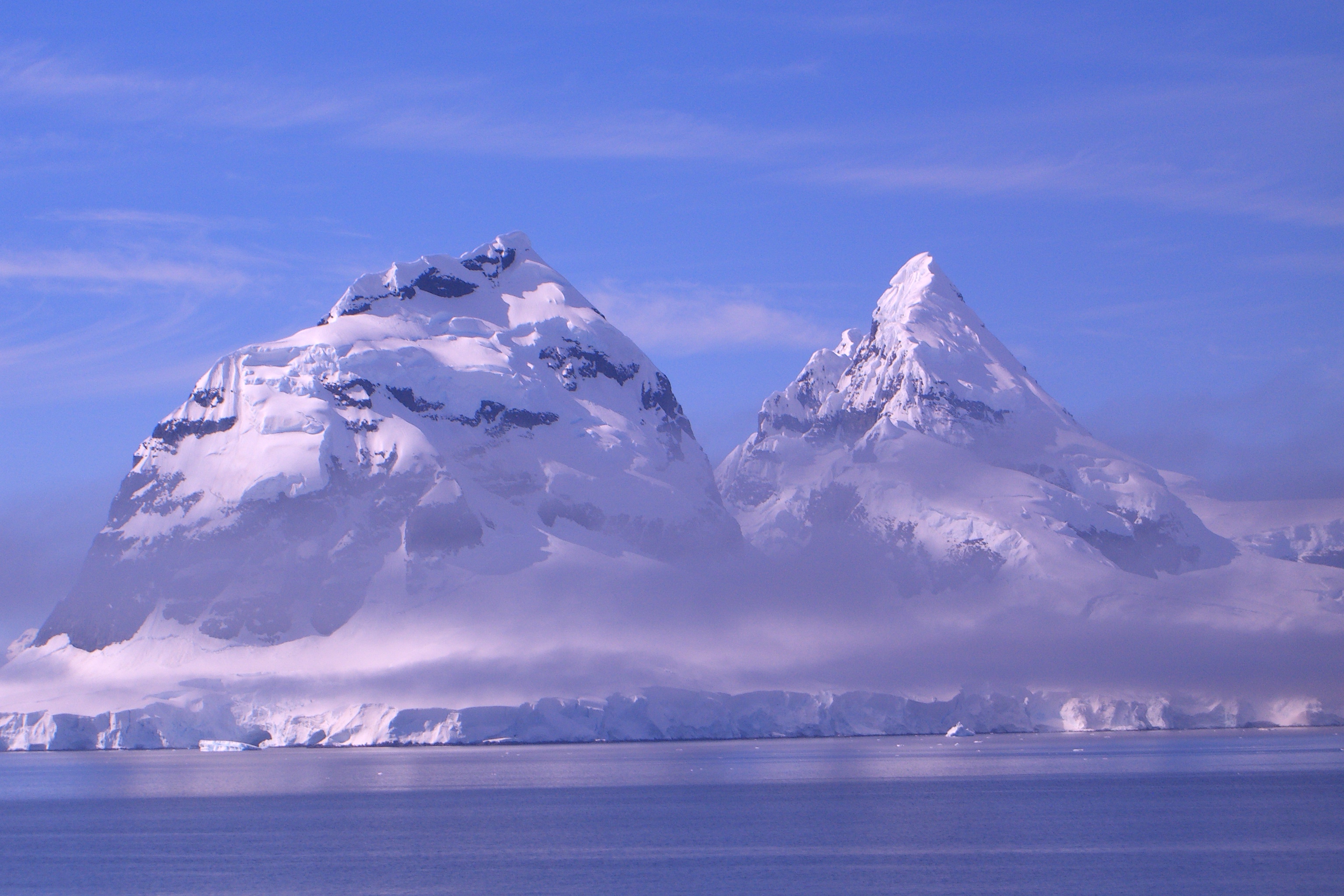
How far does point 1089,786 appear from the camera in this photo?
118688mm

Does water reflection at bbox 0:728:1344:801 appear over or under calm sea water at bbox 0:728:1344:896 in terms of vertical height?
over

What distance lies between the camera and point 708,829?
93062 millimetres

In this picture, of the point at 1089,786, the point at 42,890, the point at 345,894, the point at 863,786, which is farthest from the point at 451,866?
the point at 1089,786

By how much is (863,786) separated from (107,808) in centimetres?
5809

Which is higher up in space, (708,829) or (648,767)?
(648,767)

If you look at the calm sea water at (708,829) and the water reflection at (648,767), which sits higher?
the water reflection at (648,767)

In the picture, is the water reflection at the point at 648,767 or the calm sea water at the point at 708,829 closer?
the calm sea water at the point at 708,829

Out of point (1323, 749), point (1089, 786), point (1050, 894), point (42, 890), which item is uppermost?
point (1323, 749)

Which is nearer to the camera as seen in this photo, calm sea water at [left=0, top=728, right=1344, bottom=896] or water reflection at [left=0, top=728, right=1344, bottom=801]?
calm sea water at [left=0, top=728, right=1344, bottom=896]

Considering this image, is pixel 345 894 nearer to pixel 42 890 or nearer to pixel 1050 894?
pixel 42 890

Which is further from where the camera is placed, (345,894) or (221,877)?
(221,877)

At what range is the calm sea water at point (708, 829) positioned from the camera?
7288 cm

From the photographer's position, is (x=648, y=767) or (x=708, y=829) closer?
(x=708, y=829)

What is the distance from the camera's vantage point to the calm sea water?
72875 millimetres
